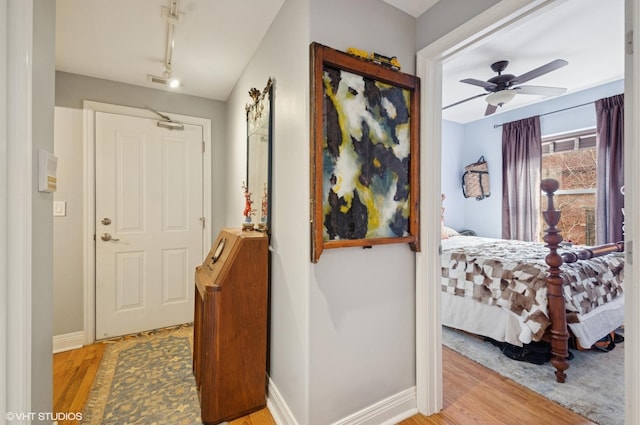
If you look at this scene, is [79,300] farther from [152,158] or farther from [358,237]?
[358,237]

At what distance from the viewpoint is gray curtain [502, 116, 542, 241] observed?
4.16 meters

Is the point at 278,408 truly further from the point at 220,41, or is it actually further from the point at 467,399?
the point at 220,41

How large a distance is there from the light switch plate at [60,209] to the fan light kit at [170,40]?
52.6 inches

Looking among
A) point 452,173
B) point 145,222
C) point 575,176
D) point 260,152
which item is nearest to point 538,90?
point 575,176

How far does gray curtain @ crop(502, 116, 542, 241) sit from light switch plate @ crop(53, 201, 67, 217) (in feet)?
18.0

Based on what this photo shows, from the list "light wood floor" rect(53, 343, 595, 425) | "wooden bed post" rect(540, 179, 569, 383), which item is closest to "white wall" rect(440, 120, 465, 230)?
"wooden bed post" rect(540, 179, 569, 383)

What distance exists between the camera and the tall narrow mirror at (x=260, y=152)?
1861mm

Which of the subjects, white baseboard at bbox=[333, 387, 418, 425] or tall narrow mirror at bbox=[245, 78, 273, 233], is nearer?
white baseboard at bbox=[333, 387, 418, 425]

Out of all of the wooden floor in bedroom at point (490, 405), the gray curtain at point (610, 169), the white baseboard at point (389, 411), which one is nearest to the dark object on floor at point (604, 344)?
the wooden floor in bedroom at point (490, 405)

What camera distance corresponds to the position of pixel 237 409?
166 centimetres

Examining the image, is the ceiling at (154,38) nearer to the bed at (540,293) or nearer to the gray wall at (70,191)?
the gray wall at (70,191)

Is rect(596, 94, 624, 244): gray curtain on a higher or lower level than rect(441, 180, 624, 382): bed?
higher

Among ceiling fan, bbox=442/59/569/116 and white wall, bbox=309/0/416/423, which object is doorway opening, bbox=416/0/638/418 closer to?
white wall, bbox=309/0/416/423
